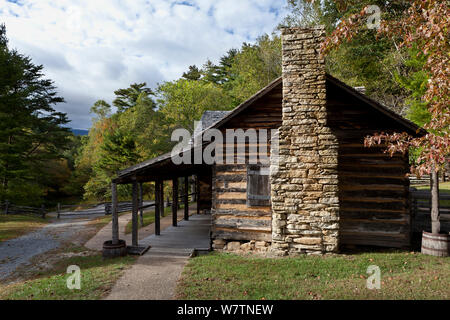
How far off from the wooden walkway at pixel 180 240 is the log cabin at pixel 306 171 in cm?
85

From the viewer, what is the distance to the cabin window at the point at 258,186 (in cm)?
831

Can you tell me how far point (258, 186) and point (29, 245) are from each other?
1014 cm

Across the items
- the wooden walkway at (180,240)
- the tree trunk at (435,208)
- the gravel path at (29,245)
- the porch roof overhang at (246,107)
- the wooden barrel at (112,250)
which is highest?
the porch roof overhang at (246,107)

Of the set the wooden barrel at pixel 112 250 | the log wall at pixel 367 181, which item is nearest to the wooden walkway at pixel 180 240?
the wooden barrel at pixel 112 250

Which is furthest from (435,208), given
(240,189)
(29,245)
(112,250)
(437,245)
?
(29,245)

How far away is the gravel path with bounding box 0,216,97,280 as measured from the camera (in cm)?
843

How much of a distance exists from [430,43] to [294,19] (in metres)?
22.3

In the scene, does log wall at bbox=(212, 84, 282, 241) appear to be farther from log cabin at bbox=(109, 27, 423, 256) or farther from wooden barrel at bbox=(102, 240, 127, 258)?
wooden barrel at bbox=(102, 240, 127, 258)

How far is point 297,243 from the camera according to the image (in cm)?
740

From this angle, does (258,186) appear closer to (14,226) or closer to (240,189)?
(240,189)

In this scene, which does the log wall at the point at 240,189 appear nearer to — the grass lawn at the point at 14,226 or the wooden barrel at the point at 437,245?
the wooden barrel at the point at 437,245

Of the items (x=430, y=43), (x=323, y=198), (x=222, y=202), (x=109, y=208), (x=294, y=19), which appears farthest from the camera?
(x=294, y=19)

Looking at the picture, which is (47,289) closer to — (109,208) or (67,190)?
(109,208)
